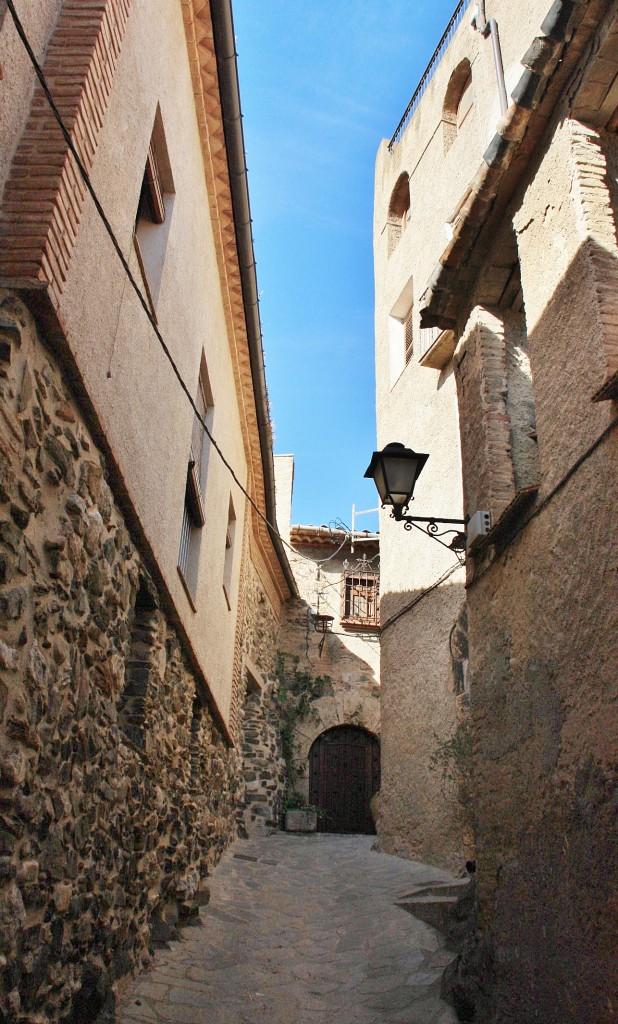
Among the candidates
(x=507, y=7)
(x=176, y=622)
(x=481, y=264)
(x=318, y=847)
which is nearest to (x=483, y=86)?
(x=507, y=7)

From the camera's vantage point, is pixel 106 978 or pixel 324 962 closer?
pixel 106 978

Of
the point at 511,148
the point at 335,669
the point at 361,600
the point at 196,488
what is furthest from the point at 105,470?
the point at 361,600

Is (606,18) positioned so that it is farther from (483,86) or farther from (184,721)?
(483,86)

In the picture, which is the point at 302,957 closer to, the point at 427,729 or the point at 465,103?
the point at 427,729

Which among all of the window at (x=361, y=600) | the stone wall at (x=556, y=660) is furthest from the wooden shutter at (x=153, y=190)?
the window at (x=361, y=600)

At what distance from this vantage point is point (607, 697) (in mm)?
2984

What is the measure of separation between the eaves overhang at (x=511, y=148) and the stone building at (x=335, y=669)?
880cm

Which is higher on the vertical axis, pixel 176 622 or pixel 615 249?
pixel 615 249

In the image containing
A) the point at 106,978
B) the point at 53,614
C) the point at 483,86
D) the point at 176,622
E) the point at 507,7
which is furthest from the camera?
the point at 483,86

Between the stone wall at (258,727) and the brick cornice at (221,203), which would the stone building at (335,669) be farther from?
the brick cornice at (221,203)

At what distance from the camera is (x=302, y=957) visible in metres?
5.35

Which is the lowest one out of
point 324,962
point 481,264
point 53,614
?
point 324,962

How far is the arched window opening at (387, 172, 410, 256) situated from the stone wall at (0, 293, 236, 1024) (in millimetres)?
9467

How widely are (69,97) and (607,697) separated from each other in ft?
10.4
